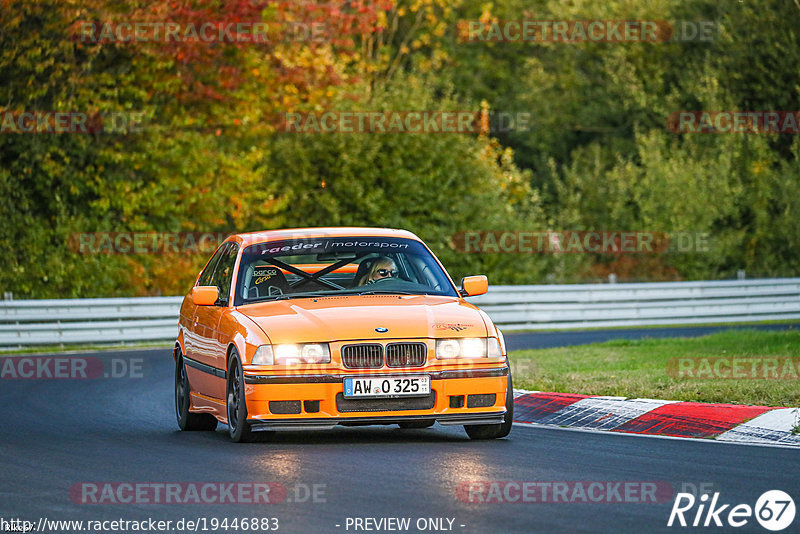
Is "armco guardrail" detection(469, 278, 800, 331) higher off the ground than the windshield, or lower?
lower

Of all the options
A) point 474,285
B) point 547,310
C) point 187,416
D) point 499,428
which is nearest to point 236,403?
point 187,416

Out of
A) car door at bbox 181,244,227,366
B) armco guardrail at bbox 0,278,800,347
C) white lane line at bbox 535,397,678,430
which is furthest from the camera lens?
armco guardrail at bbox 0,278,800,347

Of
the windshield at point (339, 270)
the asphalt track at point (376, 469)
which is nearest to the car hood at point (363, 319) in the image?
the windshield at point (339, 270)

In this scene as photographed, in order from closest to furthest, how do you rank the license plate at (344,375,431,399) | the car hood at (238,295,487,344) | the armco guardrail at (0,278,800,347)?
1. the license plate at (344,375,431,399)
2. the car hood at (238,295,487,344)
3. the armco guardrail at (0,278,800,347)

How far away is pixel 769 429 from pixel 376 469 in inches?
133

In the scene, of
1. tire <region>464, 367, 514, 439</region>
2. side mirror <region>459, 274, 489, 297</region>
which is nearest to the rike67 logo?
tire <region>464, 367, 514, 439</region>

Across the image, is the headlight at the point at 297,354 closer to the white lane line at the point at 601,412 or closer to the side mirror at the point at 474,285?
the side mirror at the point at 474,285

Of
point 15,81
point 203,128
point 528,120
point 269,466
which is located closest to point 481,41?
point 528,120

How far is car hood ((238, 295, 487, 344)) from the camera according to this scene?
10.4 m

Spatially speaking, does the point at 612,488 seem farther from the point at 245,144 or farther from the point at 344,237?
the point at 245,144

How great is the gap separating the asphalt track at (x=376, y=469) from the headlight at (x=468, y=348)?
659mm

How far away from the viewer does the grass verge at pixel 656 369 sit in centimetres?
1298

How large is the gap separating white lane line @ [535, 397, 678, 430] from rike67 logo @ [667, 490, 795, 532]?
154 inches

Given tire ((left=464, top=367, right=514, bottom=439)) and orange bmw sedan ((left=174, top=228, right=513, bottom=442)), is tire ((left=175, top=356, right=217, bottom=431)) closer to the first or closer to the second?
orange bmw sedan ((left=174, top=228, right=513, bottom=442))
